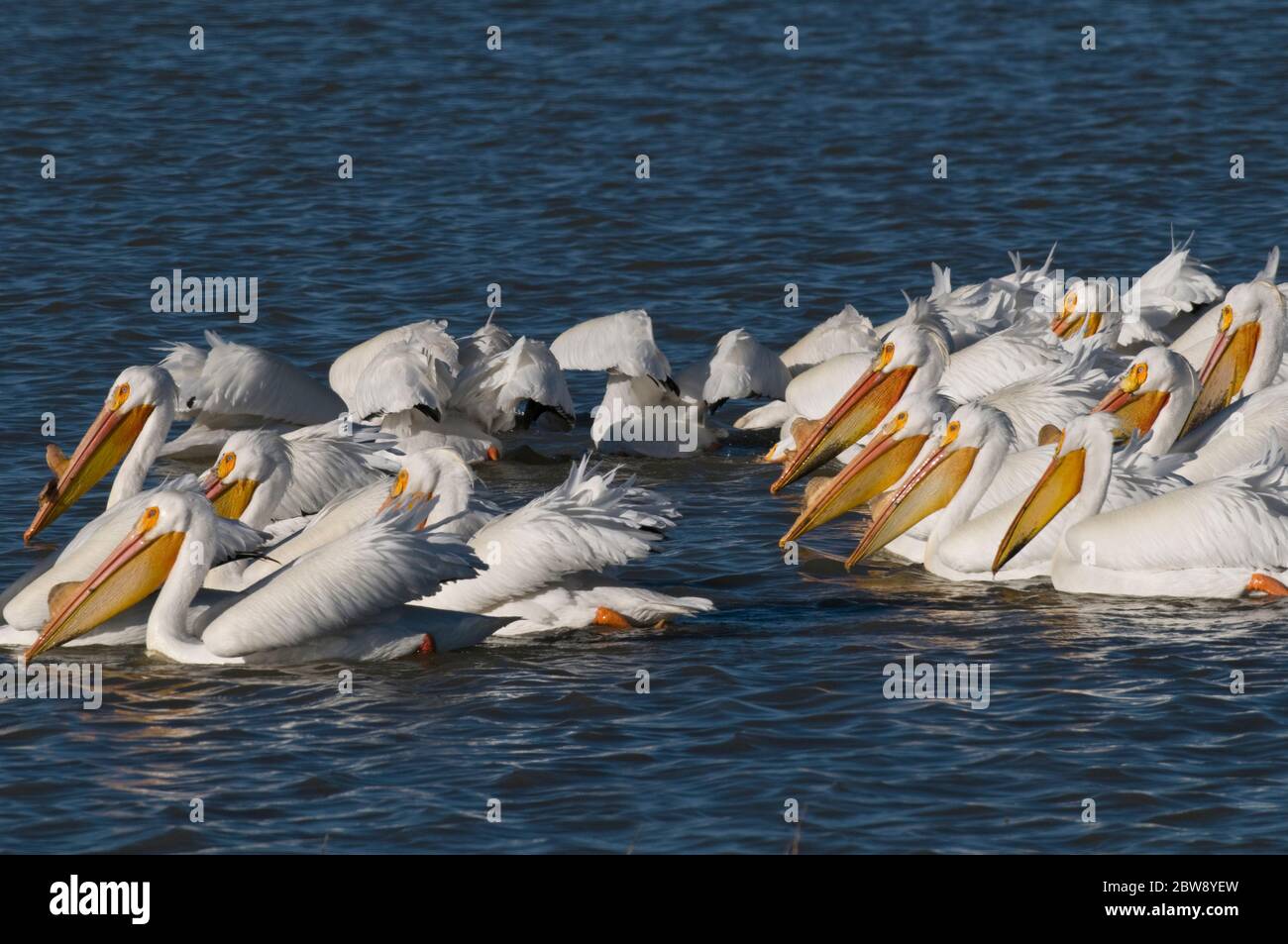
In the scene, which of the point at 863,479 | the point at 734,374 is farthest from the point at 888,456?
the point at 734,374

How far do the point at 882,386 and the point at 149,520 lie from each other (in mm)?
3419

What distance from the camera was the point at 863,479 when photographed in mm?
8750

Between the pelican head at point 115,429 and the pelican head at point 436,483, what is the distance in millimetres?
1235

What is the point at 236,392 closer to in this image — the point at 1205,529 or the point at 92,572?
the point at 92,572

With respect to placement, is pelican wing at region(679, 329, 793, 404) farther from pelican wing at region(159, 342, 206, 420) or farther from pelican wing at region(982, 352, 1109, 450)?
pelican wing at region(159, 342, 206, 420)

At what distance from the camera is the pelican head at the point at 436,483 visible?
7.88 meters

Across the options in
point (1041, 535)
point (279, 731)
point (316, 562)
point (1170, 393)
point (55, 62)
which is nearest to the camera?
point (279, 731)

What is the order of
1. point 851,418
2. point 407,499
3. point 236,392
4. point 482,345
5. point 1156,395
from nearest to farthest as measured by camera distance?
point 407,499
point 1156,395
point 851,418
point 236,392
point 482,345

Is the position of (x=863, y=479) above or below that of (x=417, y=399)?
below

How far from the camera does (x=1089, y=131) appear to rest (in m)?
16.1

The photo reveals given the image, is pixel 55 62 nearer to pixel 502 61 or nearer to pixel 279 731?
pixel 502 61

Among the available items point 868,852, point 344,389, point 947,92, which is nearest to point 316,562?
point 868,852

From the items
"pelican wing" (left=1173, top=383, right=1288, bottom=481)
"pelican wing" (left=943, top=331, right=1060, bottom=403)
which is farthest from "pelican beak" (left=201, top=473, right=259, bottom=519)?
"pelican wing" (left=1173, top=383, right=1288, bottom=481)

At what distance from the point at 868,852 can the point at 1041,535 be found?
2789 millimetres
